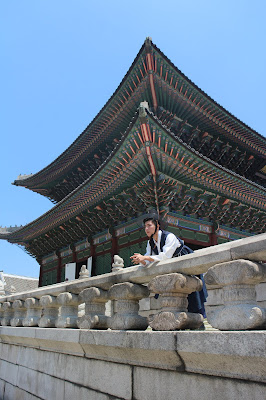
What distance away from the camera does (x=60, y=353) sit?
4691 millimetres

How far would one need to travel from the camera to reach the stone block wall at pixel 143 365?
7.44ft

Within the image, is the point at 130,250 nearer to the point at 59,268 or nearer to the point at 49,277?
the point at 59,268

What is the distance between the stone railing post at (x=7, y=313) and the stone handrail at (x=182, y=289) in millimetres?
2832

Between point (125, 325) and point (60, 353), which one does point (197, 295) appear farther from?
point (60, 353)

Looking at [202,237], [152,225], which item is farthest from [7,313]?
[202,237]

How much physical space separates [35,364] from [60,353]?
3.51 ft

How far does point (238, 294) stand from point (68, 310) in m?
3.04

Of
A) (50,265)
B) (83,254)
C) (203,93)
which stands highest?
(203,93)

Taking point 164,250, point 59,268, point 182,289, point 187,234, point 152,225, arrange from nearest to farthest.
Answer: point 182,289, point 164,250, point 152,225, point 187,234, point 59,268

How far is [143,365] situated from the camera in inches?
123

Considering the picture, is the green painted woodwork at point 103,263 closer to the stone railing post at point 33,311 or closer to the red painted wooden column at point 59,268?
the red painted wooden column at point 59,268

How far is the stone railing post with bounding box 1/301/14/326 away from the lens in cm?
699

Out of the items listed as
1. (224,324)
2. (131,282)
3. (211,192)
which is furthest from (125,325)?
(211,192)

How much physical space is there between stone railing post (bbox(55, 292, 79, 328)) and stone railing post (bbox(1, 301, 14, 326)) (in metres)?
2.67
